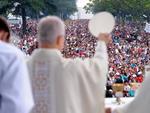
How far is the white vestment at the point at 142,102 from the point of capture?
2957 millimetres

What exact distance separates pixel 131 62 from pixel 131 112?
1469 cm

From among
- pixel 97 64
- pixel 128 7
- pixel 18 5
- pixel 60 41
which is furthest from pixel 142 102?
pixel 128 7

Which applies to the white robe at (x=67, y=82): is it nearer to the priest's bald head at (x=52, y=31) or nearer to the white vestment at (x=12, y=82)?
the priest's bald head at (x=52, y=31)

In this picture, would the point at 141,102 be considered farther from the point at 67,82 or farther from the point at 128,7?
the point at 128,7

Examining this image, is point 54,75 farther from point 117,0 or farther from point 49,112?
point 117,0

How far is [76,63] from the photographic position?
9.64 feet

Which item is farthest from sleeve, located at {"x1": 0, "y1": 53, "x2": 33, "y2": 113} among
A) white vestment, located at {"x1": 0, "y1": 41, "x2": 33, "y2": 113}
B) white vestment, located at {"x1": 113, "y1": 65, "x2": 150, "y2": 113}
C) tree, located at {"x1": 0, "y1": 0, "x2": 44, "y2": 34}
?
tree, located at {"x1": 0, "y1": 0, "x2": 44, "y2": 34}

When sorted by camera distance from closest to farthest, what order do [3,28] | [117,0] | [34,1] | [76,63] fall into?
[3,28], [76,63], [34,1], [117,0]

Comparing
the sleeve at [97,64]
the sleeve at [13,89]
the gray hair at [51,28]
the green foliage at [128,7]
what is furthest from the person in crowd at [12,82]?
the green foliage at [128,7]

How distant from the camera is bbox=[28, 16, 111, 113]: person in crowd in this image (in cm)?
292

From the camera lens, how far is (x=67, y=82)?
2945 millimetres

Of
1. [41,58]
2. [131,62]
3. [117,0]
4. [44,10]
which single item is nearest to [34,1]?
[44,10]

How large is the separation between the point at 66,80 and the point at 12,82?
4.12 feet

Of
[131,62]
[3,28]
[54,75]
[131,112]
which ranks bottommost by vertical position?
[131,62]
